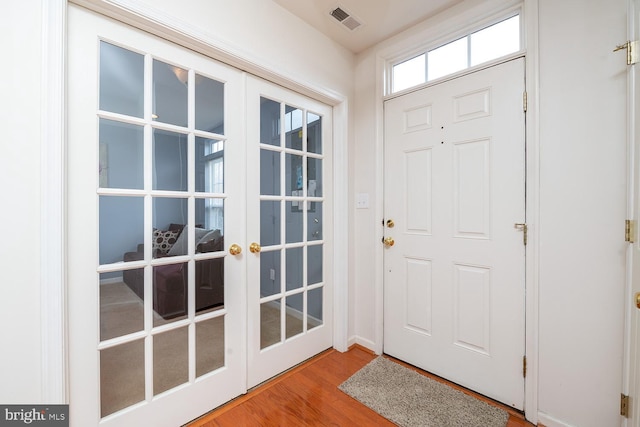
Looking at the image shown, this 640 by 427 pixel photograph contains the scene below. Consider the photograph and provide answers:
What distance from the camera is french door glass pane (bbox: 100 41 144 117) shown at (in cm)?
126

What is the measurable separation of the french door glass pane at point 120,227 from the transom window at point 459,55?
2.02m

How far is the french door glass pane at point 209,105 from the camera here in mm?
1550

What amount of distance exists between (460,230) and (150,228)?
1887 millimetres

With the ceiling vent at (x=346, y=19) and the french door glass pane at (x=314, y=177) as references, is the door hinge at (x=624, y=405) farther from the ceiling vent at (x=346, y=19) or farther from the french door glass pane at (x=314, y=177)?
the ceiling vent at (x=346, y=19)

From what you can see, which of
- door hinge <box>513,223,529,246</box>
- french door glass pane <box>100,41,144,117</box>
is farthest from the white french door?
door hinge <box>513,223,529,246</box>

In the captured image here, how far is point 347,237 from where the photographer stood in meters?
2.29

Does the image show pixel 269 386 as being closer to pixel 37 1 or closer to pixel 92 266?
pixel 92 266

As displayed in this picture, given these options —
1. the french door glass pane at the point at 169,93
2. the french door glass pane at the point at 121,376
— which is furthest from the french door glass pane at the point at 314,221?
the french door glass pane at the point at 121,376

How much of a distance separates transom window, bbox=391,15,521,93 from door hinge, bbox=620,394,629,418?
6.23ft

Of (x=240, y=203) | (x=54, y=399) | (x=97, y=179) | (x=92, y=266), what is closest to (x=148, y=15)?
(x=97, y=179)

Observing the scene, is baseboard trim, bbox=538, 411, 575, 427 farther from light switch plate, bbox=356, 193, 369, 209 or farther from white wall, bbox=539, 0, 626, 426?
light switch plate, bbox=356, 193, 369, 209

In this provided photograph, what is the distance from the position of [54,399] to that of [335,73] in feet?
8.32

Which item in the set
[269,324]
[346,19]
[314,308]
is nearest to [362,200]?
[314,308]

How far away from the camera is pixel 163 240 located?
56.4 inches
